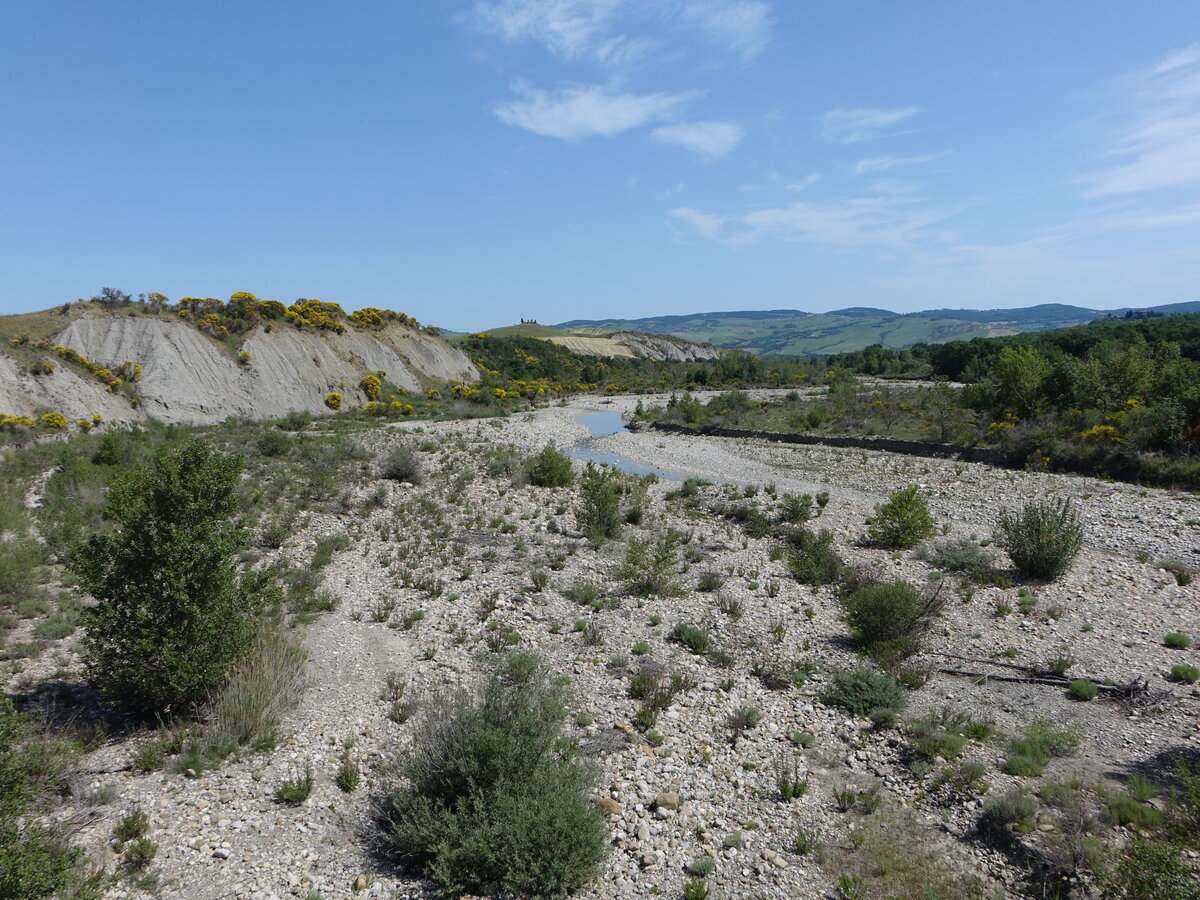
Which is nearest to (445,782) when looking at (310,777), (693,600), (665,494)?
(310,777)

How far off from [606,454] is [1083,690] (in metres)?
27.7

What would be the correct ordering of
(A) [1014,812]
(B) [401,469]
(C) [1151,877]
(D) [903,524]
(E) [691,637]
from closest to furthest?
(C) [1151,877] < (A) [1014,812] < (E) [691,637] < (D) [903,524] < (B) [401,469]

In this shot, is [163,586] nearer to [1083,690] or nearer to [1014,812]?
[1014,812]

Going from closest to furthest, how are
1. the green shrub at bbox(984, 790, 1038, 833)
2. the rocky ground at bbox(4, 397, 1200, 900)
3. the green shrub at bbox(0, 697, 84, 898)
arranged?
the green shrub at bbox(0, 697, 84, 898) → the rocky ground at bbox(4, 397, 1200, 900) → the green shrub at bbox(984, 790, 1038, 833)

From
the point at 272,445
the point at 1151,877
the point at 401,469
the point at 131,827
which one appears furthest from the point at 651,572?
the point at 272,445

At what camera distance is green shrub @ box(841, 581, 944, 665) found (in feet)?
35.5

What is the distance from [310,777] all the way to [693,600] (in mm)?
8169

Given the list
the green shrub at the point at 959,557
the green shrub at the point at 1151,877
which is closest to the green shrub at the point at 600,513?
the green shrub at the point at 959,557

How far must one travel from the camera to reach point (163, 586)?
7680 mm

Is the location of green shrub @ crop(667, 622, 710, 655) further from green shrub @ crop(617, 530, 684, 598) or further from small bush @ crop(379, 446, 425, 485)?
small bush @ crop(379, 446, 425, 485)

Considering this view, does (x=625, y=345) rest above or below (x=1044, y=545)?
above

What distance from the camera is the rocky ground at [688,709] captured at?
20.1 ft

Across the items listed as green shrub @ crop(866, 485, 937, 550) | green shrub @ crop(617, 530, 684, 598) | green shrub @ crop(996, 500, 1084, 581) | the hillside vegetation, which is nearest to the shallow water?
the hillside vegetation

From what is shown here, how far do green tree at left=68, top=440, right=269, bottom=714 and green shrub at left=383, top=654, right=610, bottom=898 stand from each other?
2.99 metres
